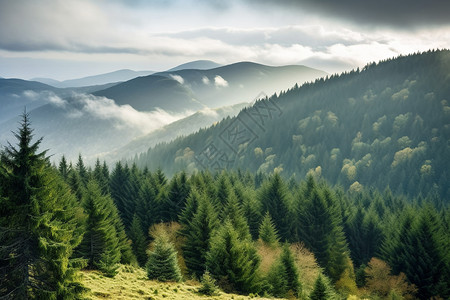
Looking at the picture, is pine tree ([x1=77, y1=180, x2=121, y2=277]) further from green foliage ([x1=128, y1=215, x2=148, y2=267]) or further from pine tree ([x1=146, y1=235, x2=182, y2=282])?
green foliage ([x1=128, y1=215, x2=148, y2=267])

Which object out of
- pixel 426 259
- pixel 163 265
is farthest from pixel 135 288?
pixel 426 259

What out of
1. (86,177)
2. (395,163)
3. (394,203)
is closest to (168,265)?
(86,177)

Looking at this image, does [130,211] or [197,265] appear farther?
[130,211]

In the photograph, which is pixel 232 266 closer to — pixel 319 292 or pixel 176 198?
pixel 319 292

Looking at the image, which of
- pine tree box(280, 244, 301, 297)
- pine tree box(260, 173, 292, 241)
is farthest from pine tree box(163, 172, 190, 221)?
pine tree box(280, 244, 301, 297)

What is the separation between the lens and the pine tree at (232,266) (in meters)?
38.8

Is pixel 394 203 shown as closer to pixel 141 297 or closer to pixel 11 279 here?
pixel 141 297

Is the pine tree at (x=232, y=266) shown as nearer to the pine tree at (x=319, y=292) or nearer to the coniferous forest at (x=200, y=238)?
the coniferous forest at (x=200, y=238)

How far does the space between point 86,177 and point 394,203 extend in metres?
91.9

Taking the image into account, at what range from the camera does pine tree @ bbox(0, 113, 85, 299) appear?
21.2 meters

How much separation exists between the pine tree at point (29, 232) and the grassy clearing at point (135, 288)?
5122mm

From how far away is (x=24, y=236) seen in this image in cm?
2150

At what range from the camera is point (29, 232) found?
2150 centimetres

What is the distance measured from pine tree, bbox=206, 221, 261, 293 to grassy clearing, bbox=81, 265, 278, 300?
A: 3236mm
